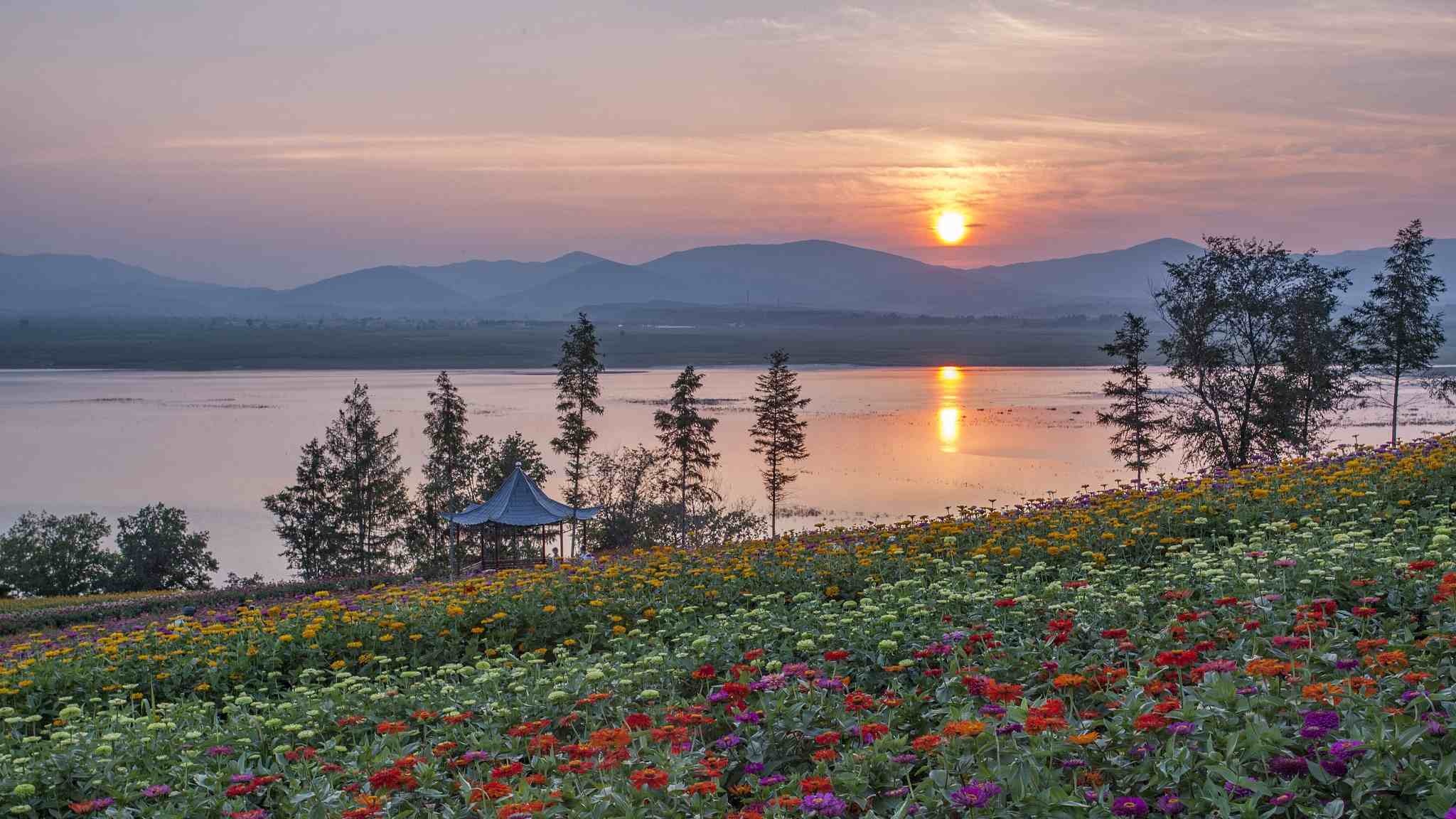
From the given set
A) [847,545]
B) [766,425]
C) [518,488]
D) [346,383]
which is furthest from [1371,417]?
[346,383]

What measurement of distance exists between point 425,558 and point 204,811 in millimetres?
48290

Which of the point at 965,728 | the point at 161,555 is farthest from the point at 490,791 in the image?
the point at 161,555

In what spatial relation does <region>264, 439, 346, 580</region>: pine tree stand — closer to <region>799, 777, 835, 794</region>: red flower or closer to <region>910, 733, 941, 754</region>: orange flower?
<region>799, 777, 835, 794</region>: red flower

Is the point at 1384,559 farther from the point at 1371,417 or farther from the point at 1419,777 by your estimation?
the point at 1371,417

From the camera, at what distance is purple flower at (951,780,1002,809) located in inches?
180

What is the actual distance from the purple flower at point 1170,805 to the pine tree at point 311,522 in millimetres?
47157

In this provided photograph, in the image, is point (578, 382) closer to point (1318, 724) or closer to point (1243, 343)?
point (1243, 343)

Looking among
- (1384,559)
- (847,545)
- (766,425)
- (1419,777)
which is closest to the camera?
(1419,777)

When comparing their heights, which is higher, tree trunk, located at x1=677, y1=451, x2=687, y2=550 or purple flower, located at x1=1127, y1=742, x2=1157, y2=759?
purple flower, located at x1=1127, y1=742, x2=1157, y2=759

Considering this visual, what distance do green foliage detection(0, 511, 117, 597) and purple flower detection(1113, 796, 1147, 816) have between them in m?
47.4

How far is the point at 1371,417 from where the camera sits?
244 feet

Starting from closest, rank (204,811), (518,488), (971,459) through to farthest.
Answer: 1. (204,811)
2. (518,488)
3. (971,459)

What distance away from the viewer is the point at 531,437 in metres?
72.7

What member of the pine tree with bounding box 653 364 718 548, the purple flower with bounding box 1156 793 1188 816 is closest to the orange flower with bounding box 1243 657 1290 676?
the purple flower with bounding box 1156 793 1188 816
